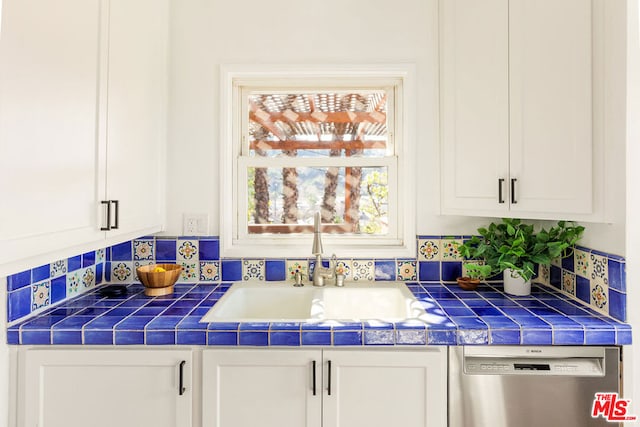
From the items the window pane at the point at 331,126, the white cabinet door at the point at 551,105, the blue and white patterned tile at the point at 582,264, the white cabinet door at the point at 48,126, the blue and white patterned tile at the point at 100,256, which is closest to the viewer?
the white cabinet door at the point at 48,126

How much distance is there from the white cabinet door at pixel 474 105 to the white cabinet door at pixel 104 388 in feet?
4.47

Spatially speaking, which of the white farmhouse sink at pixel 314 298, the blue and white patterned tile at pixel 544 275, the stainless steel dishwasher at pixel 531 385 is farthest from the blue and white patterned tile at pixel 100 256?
the blue and white patterned tile at pixel 544 275

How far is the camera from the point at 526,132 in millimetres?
1514

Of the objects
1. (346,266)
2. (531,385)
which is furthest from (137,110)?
(531,385)

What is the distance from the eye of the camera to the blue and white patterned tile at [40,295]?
1405 mm

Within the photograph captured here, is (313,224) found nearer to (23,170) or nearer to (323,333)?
(323,333)

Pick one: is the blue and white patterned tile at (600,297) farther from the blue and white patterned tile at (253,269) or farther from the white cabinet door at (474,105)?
the blue and white patterned tile at (253,269)

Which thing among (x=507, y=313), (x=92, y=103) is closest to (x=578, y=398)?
(x=507, y=313)

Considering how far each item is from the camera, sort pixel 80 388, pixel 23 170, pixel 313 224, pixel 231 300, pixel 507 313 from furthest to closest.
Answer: pixel 313 224 < pixel 231 300 < pixel 507 313 < pixel 80 388 < pixel 23 170

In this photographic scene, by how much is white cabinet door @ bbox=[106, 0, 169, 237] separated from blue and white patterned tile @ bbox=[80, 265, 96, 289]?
0.35m

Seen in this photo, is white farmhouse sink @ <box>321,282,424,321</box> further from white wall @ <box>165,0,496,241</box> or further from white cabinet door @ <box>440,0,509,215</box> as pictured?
white cabinet door @ <box>440,0,509,215</box>

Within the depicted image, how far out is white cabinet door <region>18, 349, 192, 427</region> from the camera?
1263mm

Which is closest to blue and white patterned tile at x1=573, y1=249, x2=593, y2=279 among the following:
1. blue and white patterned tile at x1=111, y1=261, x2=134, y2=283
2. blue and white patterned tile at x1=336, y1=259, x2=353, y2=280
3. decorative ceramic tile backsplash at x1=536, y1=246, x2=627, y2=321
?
decorative ceramic tile backsplash at x1=536, y1=246, x2=627, y2=321

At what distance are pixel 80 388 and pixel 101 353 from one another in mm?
135
